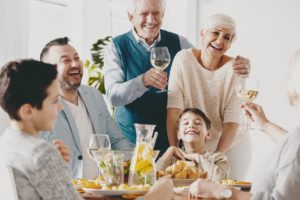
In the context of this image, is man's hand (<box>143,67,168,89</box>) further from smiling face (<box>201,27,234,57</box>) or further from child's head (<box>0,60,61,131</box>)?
child's head (<box>0,60,61,131</box>)

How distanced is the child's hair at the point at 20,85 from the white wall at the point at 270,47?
12.9 feet

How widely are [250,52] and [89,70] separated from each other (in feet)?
6.10

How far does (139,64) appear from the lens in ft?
11.7

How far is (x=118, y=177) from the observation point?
90.0 inches

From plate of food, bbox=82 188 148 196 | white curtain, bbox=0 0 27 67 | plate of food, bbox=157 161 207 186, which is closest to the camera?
plate of food, bbox=82 188 148 196

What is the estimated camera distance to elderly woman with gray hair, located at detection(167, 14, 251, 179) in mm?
3152

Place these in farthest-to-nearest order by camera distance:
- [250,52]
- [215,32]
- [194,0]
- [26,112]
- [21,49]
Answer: [194,0]
[250,52]
[21,49]
[215,32]
[26,112]

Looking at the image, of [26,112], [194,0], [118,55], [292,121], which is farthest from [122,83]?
[194,0]

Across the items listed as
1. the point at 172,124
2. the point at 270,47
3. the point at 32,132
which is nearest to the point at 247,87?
the point at 172,124

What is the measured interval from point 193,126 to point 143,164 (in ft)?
2.62

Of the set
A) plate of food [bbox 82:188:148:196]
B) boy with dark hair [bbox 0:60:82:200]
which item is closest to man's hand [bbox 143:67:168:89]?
plate of food [bbox 82:188:148:196]

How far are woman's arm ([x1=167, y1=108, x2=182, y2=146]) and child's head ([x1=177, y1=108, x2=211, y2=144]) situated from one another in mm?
146

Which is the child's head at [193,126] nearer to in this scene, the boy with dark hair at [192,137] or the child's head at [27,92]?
the boy with dark hair at [192,137]

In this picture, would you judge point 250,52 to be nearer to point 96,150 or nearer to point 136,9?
point 136,9
